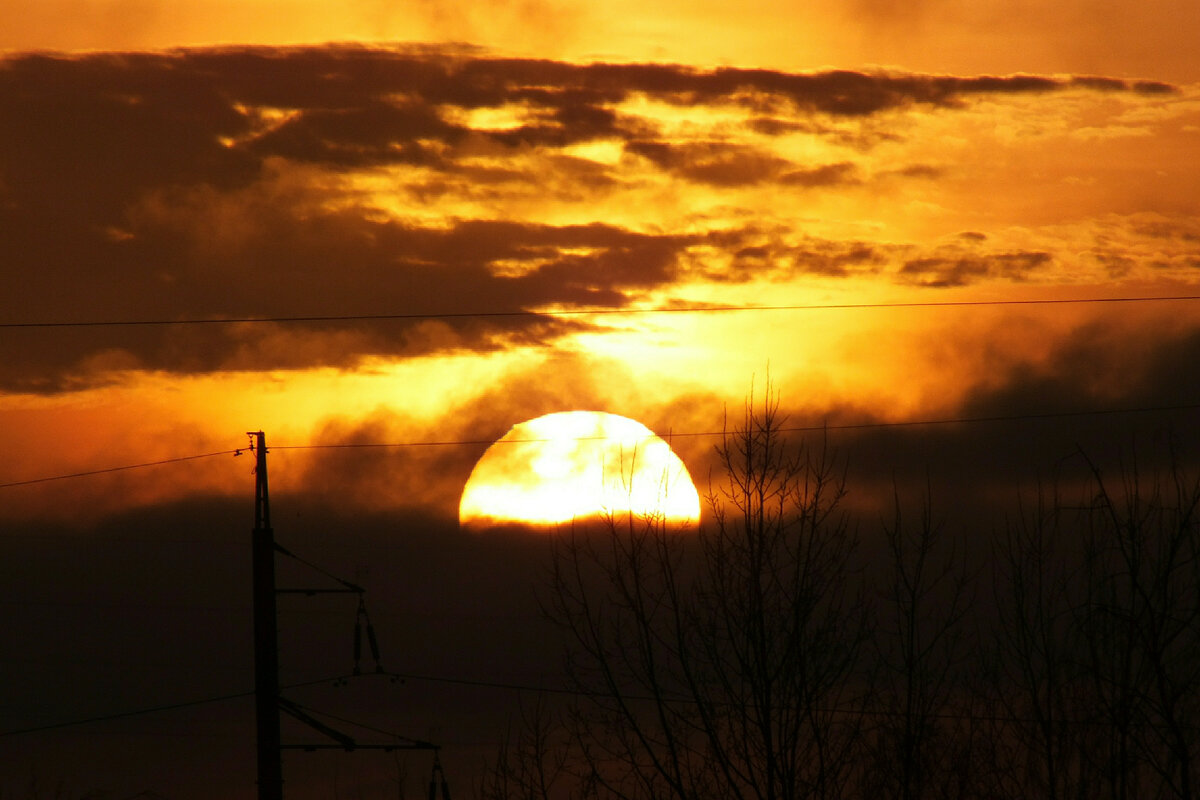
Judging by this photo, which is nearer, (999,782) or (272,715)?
(999,782)

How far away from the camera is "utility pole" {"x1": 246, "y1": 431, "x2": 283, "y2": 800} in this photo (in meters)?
20.7

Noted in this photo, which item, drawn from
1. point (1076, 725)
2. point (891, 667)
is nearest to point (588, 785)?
point (891, 667)

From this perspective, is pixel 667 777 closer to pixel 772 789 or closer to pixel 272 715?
pixel 772 789

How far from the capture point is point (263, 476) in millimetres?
21625

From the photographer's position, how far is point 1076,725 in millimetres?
14875

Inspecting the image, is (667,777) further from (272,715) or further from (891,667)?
(272,715)

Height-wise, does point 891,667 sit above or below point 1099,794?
above

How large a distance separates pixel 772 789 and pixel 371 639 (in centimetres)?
1073

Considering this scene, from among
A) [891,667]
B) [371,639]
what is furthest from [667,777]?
[371,639]

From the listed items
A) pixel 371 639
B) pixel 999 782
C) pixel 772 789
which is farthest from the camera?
pixel 371 639

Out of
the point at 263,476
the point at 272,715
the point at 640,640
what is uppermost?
the point at 263,476

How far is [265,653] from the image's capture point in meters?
21.0

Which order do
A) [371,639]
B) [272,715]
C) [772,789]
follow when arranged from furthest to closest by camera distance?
[371,639]
[272,715]
[772,789]

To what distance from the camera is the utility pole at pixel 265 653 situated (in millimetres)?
20719
